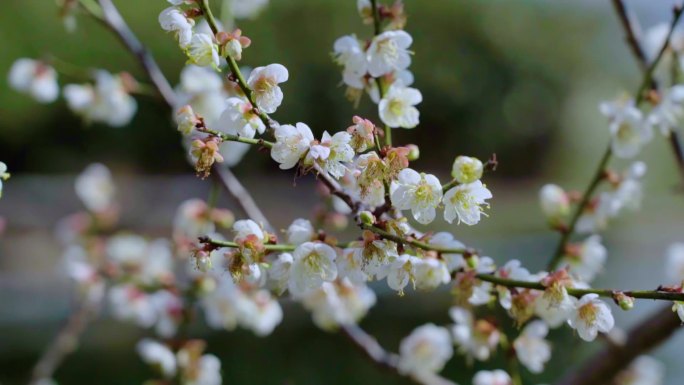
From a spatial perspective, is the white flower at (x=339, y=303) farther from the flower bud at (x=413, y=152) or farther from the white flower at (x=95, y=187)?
the white flower at (x=95, y=187)

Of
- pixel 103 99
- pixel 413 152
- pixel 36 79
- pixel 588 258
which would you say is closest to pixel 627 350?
pixel 588 258

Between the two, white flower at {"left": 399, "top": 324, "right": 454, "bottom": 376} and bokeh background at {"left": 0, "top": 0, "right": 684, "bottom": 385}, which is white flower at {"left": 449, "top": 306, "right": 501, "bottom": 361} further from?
bokeh background at {"left": 0, "top": 0, "right": 684, "bottom": 385}

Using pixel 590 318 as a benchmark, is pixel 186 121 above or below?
above

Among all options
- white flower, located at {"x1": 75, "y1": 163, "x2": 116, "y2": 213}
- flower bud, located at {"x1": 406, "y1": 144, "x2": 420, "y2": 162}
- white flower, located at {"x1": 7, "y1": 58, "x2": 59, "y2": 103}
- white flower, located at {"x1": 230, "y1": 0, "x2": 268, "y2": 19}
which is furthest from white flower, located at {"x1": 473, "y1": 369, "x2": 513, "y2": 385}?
white flower, located at {"x1": 75, "y1": 163, "x2": 116, "y2": 213}

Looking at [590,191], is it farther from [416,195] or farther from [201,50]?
[201,50]

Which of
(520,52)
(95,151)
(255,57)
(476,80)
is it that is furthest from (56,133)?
(520,52)

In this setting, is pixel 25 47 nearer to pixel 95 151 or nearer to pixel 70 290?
pixel 95 151

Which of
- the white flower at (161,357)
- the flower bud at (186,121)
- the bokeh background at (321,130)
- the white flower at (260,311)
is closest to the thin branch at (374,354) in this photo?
the white flower at (260,311)
